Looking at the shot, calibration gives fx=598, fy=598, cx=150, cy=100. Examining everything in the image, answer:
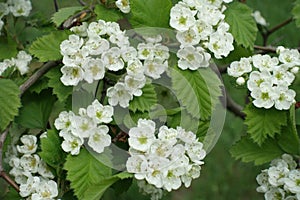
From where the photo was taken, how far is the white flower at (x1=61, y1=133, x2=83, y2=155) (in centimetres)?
148

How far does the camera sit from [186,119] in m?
1.53

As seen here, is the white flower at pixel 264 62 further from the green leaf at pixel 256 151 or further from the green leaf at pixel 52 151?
the green leaf at pixel 52 151

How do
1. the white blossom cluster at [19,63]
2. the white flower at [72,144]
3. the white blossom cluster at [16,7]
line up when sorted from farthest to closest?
the white blossom cluster at [16,7] → the white blossom cluster at [19,63] → the white flower at [72,144]

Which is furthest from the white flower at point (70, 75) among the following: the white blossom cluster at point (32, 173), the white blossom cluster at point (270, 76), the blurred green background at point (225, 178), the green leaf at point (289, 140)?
the blurred green background at point (225, 178)

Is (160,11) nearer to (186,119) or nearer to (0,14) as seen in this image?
(186,119)

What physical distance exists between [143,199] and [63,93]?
1289mm

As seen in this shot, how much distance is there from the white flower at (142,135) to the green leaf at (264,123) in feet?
0.89

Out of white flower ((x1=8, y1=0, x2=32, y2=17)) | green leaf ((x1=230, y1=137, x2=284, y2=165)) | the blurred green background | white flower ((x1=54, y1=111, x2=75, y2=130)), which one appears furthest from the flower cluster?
the blurred green background

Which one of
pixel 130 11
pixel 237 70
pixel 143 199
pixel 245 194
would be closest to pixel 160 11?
pixel 130 11

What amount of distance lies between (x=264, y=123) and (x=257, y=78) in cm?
12

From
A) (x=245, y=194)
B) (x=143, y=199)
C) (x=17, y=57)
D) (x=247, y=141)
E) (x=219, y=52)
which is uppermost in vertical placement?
(x=219, y=52)

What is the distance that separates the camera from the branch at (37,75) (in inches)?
65.7

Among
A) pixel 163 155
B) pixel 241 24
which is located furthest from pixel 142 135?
pixel 241 24

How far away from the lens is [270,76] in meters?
1.57
